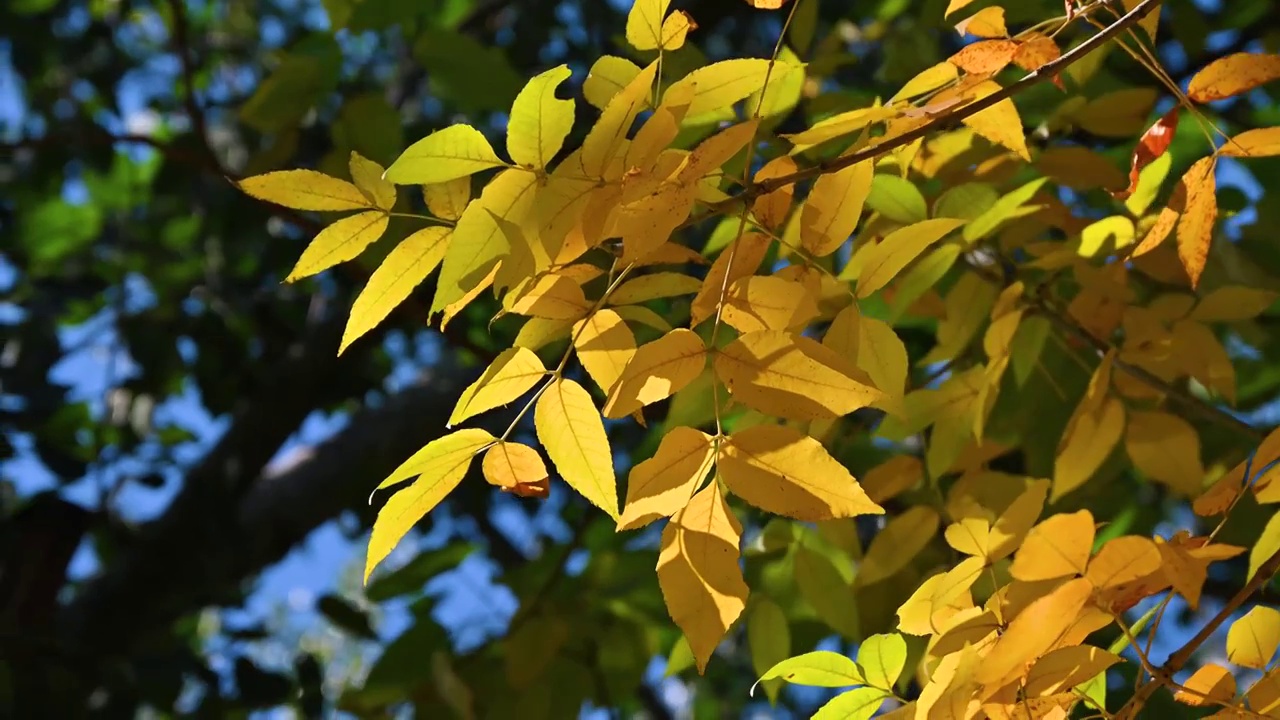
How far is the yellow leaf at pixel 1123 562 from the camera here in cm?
49

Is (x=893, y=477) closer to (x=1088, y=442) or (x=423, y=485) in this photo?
(x=1088, y=442)

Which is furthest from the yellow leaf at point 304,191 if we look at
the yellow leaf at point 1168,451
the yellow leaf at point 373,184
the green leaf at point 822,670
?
the yellow leaf at point 1168,451

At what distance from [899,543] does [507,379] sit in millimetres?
405

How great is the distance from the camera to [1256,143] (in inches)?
22.9

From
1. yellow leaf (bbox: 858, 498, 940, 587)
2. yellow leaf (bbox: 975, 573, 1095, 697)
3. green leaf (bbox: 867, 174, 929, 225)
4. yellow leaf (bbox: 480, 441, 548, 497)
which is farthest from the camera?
yellow leaf (bbox: 858, 498, 940, 587)

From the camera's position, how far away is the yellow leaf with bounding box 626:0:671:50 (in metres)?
0.58

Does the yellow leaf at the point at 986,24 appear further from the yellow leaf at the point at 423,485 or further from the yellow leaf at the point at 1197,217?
the yellow leaf at the point at 423,485

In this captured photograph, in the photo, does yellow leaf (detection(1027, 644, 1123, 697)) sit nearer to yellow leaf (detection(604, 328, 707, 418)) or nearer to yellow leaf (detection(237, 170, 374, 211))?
yellow leaf (detection(604, 328, 707, 418))

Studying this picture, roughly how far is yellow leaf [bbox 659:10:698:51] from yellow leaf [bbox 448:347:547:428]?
6.7 inches

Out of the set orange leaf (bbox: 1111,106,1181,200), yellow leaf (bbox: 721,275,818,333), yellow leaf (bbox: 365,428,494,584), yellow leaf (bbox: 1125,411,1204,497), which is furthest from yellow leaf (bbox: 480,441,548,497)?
yellow leaf (bbox: 1125,411,1204,497)

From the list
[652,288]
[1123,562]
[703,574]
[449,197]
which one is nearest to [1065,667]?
[1123,562]

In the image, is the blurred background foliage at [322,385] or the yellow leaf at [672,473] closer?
→ the yellow leaf at [672,473]

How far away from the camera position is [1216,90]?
58 cm

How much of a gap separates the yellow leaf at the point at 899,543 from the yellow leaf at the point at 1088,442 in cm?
10
